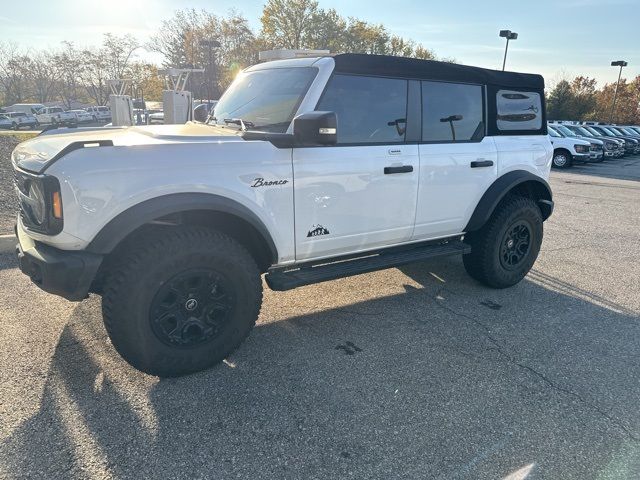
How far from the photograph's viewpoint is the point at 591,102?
47781 mm

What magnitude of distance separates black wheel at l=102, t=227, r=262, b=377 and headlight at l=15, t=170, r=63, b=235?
1.37ft

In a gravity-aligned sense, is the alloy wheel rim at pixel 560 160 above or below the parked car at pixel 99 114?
below

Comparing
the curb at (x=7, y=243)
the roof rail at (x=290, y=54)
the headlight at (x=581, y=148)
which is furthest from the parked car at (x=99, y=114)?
the roof rail at (x=290, y=54)

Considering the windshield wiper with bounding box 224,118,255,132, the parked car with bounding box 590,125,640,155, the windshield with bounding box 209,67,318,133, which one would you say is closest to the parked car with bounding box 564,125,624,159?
the parked car with bounding box 590,125,640,155

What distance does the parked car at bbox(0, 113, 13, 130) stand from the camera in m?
36.5

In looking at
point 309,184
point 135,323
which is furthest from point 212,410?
point 309,184

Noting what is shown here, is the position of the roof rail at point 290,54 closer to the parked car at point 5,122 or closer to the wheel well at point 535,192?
the wheel well at point 535,192

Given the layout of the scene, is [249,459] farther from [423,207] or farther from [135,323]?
[423,207]

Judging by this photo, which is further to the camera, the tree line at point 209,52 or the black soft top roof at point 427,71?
the tree line at point 209,52

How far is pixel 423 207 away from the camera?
3.78 metres

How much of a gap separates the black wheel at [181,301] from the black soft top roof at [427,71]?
1.61m

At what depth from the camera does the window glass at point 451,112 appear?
3744mm

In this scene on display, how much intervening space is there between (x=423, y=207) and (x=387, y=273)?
51.0 inches

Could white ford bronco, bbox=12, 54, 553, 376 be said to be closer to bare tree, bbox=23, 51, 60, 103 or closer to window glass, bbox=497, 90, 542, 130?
window glass, bbox=497, 90, 542, 130
